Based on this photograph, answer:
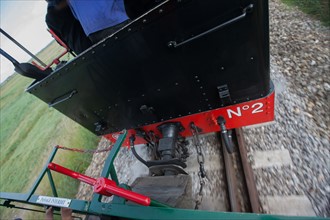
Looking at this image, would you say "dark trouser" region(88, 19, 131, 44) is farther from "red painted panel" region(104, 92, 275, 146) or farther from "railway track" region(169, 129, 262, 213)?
"railway track" region(169, 129, 262, 213)

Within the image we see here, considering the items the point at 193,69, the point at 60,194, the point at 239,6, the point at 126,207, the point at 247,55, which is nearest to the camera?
the point at 239,6

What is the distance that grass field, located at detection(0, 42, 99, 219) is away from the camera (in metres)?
4.85

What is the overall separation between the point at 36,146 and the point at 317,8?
26.5 ft

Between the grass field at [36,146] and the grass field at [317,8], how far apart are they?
535 centimetres

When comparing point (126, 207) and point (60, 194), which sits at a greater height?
point (126, 207)

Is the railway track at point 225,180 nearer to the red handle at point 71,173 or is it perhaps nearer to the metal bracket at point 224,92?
the metal bracket at point 224,92

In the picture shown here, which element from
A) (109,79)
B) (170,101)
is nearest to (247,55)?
(170,101)

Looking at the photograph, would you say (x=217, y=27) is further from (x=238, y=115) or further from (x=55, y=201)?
(x=55, y=201)

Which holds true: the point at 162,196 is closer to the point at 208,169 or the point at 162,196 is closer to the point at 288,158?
the point at 208,169

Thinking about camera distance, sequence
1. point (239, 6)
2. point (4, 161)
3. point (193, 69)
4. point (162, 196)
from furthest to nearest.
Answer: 1. point (4, 161)
2. point (162, 196)
3. point (193, 69)
4. point (239, 6)

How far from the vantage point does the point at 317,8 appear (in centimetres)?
474

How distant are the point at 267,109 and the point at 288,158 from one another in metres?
0.66

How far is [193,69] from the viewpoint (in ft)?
6.53

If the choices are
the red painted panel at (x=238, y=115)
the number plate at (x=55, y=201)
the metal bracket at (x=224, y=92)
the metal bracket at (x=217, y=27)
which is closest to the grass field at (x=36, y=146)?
the number plate at (x=55, y=201)
